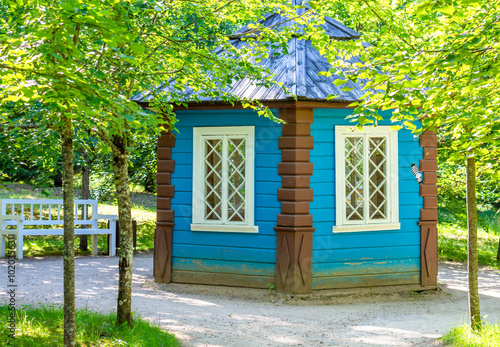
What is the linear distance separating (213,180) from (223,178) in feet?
1.91

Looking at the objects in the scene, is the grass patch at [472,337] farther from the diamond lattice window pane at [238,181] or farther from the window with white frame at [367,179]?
the diamond lattice window pane at [238,181]

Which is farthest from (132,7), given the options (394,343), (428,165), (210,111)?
(428,165)

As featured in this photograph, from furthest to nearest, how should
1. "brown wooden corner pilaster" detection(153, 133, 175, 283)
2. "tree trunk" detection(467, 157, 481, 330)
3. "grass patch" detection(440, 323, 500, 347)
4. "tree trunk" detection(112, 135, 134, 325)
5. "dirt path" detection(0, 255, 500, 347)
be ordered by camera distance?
"brown wooden corner pilaster" detection(153, 133, 175, 283), "dirt path" detection(0, 255, 500, 347), "tree trunk" detection(467, 157, 481, 330), "tree trunk" detection(112, 135, 134, 325), "grass patch" detection(440, 323, 500, 347)

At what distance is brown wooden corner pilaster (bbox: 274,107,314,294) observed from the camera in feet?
27.9

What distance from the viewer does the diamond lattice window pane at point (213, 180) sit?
30.1 ft

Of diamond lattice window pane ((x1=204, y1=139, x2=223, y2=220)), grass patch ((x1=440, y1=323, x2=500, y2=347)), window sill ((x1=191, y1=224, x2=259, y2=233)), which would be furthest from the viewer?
diamond lattice window pane ((x1=204, y1=139, x2=223, y2=220))

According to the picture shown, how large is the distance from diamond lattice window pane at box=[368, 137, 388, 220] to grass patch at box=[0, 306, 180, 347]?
4.75m

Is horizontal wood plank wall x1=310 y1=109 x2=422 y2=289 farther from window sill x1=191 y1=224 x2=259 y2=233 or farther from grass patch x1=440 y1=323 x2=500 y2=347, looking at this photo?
grass patch x1=440 y1=323 x2=500 y2=347

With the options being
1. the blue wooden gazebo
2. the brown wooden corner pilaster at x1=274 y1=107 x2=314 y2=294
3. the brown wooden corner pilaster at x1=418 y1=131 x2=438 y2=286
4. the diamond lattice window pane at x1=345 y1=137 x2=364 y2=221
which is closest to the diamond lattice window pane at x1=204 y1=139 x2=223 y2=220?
the blue wooden gazebo

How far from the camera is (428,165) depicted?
9.39m

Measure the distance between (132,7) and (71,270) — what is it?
2.66 m

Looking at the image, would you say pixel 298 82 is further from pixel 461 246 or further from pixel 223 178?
pixel 461 246

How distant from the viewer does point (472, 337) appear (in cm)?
566

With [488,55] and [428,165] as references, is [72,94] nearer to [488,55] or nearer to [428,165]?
[488,55]
